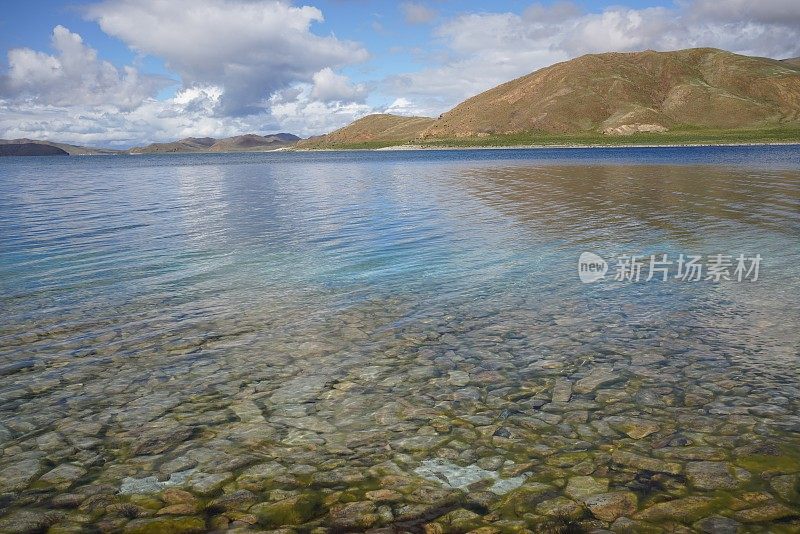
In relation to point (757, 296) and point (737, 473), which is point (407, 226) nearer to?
point (757, 296)

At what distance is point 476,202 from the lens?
45906mm

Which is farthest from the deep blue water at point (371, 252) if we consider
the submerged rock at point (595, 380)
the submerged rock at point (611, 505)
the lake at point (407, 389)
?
the submerged rock at point (611, 505)

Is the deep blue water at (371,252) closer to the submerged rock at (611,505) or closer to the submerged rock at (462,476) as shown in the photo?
the submerged rock at (462,476)

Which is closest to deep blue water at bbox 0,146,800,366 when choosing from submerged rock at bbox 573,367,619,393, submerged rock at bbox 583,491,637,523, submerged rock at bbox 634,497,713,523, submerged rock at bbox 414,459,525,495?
submerged rock at bbox 573,367,619,393

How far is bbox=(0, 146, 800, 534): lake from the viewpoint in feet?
24.2

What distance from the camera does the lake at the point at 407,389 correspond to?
738 cm

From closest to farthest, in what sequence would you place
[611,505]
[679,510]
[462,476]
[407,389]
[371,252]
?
[679,510] → [611,505] → [462,476] → [407,389] → [371,252]

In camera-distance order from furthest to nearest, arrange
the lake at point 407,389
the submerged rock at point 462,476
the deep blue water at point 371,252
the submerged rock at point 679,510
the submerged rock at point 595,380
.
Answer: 1. the deep blue water at point 371,252
2. the submerged rock at point 595,380
3. the submerged rock at point 462,476
4. the lake at point 407,389
5. the submerged rock at point 679,510

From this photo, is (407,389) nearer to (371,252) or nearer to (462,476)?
(462,476)

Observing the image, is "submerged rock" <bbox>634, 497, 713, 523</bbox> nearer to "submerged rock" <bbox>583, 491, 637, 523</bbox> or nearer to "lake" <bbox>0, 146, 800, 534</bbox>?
"lake" <bbox>0, 146, 800, 534</bbox>

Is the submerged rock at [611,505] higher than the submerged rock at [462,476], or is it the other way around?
the submerged rock at [611,505]

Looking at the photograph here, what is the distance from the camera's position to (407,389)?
35.7ft

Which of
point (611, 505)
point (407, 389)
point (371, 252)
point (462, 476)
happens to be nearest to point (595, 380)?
point (407, 389)

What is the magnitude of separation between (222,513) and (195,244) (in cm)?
2312
